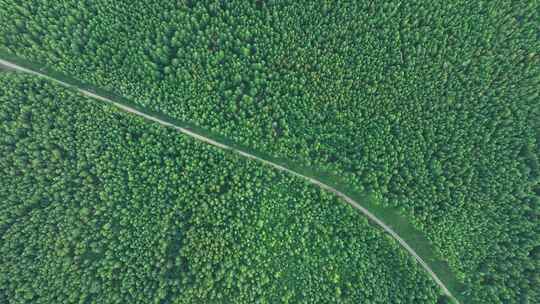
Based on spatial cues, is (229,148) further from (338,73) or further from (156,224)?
(338,73)

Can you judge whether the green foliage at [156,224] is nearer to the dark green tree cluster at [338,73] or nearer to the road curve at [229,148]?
the road curve at [229,148]

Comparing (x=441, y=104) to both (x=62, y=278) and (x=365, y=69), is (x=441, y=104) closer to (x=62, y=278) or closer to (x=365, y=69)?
(x=365, y=69)

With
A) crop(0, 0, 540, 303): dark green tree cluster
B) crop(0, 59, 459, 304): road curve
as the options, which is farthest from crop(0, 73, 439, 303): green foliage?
crop(0, 0, 540, 303): dark green tree cluster

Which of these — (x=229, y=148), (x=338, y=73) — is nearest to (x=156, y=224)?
(x=229, y=148)

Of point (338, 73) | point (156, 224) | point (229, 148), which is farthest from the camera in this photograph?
point (229, 148)

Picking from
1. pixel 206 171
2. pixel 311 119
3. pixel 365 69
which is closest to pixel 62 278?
pixel 206 171

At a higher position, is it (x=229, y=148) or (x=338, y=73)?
(x=338, y=73)

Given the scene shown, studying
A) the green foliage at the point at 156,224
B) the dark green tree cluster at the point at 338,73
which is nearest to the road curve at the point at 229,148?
the green foliage at the point at 156,224
